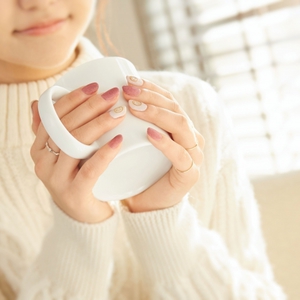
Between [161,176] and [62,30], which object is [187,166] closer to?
[161,176]

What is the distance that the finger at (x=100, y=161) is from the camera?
1.29 ft

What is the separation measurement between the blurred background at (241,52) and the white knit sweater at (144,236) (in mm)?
1036

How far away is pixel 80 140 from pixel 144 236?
0.78 ft

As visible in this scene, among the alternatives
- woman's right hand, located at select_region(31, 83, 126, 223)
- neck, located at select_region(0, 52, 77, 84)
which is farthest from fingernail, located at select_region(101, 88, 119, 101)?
neck, located at select_region(0, 52, 77, 84)

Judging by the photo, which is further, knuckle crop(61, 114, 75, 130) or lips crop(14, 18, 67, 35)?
lips crop(14, 18, 67, 35)

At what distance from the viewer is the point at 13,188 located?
73 cm

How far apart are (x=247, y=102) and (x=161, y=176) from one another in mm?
1590

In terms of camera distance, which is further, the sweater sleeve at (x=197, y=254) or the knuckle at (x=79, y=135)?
the sweater sleeve at (x=197, y=254)

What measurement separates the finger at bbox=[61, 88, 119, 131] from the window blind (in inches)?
61.6

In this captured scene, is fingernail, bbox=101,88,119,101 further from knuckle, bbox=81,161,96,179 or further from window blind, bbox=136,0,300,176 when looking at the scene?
window blind, bbox=136,0,300,176

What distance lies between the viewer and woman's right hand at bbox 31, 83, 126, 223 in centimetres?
40

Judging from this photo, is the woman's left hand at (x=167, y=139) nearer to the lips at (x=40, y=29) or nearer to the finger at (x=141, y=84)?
the finger at (x=141, y=84)

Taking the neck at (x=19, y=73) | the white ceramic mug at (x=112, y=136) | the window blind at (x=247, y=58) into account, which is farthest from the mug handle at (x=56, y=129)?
the window blind at (x=247, y=58)

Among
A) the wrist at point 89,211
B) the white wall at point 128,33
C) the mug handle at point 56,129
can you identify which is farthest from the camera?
the white wall at point 128,33
